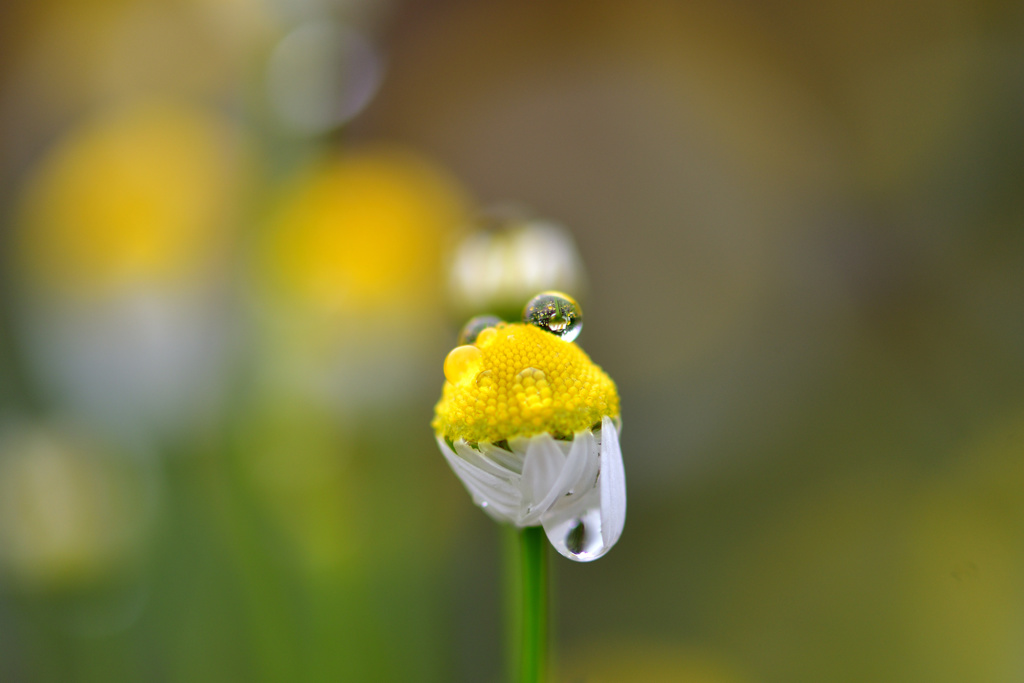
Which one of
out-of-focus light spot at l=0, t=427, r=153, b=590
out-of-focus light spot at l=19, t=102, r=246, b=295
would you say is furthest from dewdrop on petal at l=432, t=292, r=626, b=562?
out-of-focus light spot at l=19, t=102, r=246, b=295

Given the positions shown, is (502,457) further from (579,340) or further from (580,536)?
(579,340)

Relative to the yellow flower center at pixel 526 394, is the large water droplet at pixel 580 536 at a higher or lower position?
lower

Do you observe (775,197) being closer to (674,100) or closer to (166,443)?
(674,100)

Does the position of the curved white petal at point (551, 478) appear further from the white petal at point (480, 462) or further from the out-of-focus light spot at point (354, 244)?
the out-of-focus light spot at point (354, 244)

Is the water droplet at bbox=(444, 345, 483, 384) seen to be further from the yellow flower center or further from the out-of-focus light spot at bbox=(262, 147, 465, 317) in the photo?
the out-of-focus light spot at bbox=(262, 147, 465, 317)

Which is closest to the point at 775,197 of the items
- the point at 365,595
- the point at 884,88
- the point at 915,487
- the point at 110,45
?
the point at 884,88

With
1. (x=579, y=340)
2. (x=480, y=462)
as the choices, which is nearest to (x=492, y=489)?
(x=480, y=462)

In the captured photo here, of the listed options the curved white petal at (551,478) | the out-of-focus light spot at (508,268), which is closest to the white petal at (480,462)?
the curved white petal at (551,478)
